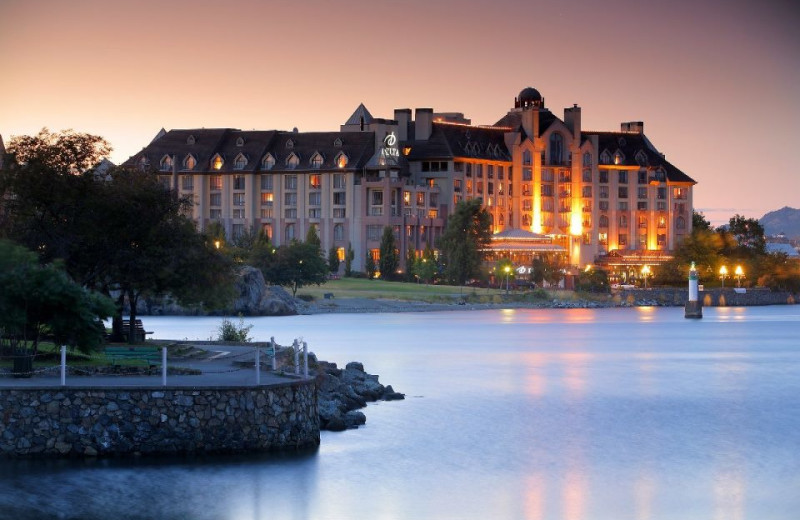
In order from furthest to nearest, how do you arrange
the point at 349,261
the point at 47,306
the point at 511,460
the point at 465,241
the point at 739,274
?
1. the point at 739,274
2. the point at 349,261
3. the point at 465,241
4. the point at 511,460
5. the point at 47,306

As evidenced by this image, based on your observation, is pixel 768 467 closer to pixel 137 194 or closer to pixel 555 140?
pixel 137 194

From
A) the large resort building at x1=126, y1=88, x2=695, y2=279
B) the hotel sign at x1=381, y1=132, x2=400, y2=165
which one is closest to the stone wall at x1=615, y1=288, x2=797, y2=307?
the large resort building at x1=126, y1=88, x2=695, y2=279

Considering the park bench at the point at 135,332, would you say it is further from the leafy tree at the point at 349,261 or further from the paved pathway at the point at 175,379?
the leafy tree at the point at 349,261

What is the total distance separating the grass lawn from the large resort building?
12.0 metres

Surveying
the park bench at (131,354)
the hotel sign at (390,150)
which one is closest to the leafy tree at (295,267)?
the hotel sign at (390,150)

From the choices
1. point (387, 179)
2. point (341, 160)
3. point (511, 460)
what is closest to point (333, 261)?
point (387, 179)

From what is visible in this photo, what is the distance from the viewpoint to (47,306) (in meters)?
37.5

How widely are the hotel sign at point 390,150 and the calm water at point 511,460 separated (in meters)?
90.6

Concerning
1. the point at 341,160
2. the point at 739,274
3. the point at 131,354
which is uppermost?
the point at 341,160

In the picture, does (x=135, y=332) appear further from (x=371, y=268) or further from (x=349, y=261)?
(x=349, y=261)

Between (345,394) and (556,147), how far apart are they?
155 metres

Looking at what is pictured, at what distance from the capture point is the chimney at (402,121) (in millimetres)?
184000

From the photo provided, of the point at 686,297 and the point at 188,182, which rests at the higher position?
the point at 188,182

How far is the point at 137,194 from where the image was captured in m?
50.7
